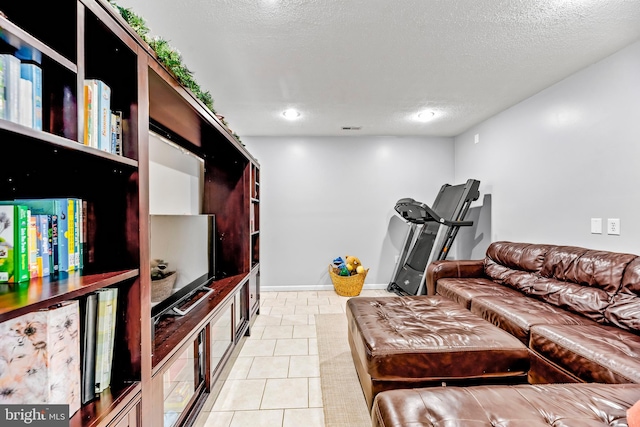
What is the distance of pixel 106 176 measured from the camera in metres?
1.04

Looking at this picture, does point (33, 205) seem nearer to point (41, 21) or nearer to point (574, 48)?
point (41, 21)

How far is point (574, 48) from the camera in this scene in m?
2.24

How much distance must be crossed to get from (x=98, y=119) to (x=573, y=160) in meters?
3.45

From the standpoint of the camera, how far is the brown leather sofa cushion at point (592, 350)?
57.1 inches

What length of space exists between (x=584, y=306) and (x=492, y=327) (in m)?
0.80

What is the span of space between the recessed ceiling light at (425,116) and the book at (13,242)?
12.2ft

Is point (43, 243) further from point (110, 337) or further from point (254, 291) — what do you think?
point (254, 291)

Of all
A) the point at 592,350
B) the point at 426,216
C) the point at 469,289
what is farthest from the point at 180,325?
the point at 426,216

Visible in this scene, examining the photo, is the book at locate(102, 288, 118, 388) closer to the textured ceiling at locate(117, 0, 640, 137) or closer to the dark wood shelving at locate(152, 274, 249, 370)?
the dark wood shelving at locate(152, 274, 249, 370)

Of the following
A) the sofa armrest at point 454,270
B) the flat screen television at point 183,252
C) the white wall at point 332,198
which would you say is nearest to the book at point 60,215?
the flat screen television at point 183,252

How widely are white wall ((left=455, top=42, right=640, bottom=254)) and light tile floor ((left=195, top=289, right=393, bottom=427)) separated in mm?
2555

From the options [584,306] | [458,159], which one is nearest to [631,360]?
[584,306]

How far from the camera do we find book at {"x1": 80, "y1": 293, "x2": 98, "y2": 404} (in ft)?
3.03

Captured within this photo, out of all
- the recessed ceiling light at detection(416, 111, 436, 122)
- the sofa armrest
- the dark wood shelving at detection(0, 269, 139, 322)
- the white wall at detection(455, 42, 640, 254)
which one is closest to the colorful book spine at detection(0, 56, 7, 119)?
the dark wood shelving at detection(0, 269, 139, 322)
